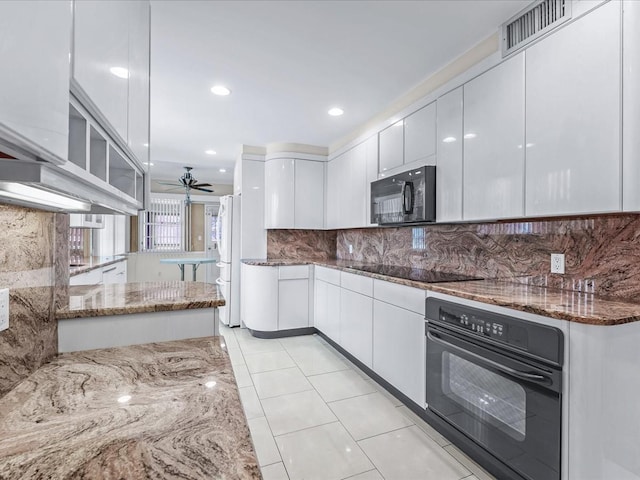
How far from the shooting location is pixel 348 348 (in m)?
3.21

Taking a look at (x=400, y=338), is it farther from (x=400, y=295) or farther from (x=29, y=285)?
(x=29, y=285)

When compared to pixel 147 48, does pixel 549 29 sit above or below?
above

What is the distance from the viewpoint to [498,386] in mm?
1644

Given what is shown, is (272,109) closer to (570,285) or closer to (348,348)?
(348,348)

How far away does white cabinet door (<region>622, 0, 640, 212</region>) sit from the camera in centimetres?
139

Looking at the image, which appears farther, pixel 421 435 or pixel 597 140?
pixel 421 435

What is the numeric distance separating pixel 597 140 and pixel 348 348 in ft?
8.00

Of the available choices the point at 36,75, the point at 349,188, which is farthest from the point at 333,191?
the point at 36,75

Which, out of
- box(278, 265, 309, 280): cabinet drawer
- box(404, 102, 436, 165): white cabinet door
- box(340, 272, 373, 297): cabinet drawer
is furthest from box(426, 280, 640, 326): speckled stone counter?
box(278, 265, 309, 280): cabinet drawer

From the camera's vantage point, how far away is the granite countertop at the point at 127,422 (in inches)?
21.8

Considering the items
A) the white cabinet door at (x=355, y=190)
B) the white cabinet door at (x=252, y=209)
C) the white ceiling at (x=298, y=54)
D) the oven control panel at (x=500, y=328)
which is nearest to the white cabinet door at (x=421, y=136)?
the white ceiling at (x=298, y=54)

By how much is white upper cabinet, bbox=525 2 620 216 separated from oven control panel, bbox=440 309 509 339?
65 cm

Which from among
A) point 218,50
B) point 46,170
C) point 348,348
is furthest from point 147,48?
point 348,348

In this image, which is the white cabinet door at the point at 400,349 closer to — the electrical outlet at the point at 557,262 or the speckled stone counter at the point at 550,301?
the speckled stone counter at the point at 550,301
